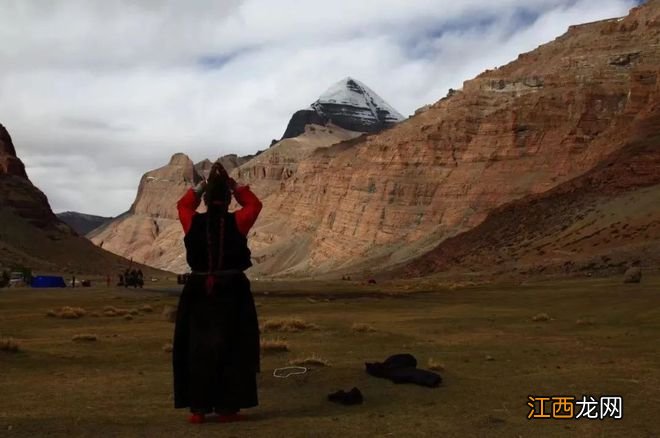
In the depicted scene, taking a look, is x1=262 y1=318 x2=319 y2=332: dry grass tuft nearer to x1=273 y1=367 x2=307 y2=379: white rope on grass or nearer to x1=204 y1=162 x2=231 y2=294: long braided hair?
x1=273 y1=367 x2=307 y2=379: white rope on grass

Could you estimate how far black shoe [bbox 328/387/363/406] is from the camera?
8.55 metres

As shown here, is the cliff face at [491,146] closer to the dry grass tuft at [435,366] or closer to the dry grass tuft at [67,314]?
the dry grass tuft at [67,314]

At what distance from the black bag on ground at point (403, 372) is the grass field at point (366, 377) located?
124mm

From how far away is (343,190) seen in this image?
410 feet

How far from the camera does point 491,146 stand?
97.6 meters

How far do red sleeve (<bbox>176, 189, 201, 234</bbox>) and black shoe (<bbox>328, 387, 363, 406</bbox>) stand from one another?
276cm

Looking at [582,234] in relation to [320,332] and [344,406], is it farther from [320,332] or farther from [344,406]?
[344,406]

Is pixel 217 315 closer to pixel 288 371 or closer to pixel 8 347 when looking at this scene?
pixel 288 371

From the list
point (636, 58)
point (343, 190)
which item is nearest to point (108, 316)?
point (636, 58)

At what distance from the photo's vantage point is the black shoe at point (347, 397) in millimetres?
8546

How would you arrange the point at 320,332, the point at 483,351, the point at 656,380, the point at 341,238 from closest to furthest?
the point at 656,380 → the point at 483,351 → the point at 320,332 → the point at 341,238

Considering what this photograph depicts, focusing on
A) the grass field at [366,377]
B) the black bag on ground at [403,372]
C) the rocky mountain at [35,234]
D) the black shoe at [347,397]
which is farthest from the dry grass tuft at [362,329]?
the rocky mountain at [35,234]

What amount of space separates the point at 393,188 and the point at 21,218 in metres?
53.3

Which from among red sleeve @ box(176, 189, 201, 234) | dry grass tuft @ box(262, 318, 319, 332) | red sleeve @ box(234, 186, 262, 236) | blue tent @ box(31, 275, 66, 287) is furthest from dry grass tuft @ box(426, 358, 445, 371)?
blue tent @ box(31, 275, 66, 287)
